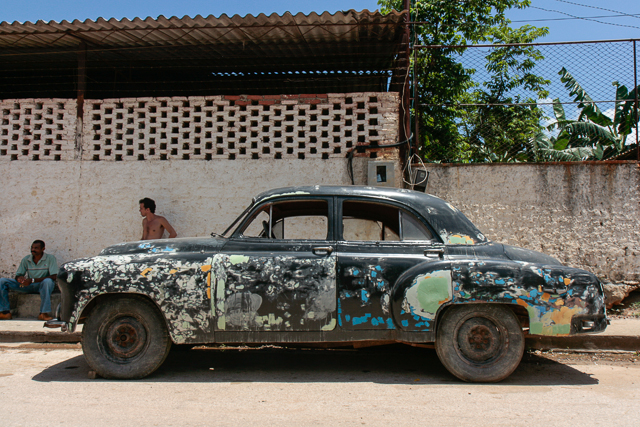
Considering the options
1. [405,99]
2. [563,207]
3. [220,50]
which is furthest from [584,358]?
[220,50]

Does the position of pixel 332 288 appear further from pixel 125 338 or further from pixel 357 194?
pixel 125 338

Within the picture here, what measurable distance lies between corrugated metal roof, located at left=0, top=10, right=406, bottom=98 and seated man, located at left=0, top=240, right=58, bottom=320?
2.78 meters

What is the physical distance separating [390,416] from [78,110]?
643 cm

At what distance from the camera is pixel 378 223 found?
4.10 meters

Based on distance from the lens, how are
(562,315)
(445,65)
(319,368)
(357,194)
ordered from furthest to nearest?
1. (445,65)
2. (319,368)
3. (357,194)
4. (562,315)

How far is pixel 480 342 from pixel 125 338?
9.43 ft

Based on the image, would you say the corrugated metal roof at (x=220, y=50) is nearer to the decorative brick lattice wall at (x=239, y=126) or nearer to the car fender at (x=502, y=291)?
the decorative brick lattice wall at (x=239, y=126)

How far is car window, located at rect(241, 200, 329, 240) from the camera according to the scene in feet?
13.1

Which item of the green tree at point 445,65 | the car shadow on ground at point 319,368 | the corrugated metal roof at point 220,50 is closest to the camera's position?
the car shadow on ground at point 319,368

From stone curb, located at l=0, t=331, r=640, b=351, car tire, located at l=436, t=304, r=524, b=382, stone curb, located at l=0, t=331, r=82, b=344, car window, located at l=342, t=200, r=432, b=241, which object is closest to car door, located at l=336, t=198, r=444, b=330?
car window, located at l=342, t=200, r=432, b=241

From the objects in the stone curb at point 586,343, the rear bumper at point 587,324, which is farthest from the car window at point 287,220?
the stone curb at point 586,343

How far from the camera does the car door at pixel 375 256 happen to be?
→ 370cm

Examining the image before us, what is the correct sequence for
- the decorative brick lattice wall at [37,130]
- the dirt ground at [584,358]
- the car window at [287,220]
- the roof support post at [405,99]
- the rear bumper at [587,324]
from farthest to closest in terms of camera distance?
the decorative brick lattice wall at [37,130]
the roof support post at [405,99]
the dirt ground at [584,358]
the car window at [287,220]
the rear bumper at [587,324]

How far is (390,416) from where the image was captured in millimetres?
2957
